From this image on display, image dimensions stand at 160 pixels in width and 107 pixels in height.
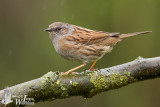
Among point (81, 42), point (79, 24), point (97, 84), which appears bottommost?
point (97, 84)

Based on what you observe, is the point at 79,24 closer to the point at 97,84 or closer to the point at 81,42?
the point at 81,42

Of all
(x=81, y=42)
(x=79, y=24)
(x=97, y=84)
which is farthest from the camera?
(x=79, y=24)

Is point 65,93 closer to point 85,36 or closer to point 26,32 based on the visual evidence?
point 85,36

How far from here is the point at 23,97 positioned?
9.66ft

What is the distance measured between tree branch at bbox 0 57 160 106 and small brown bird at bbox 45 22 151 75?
116cm

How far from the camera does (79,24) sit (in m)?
6.86

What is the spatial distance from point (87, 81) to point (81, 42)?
1551mm

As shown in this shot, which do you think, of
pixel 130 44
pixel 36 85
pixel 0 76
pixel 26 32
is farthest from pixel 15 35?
pixel 36 85

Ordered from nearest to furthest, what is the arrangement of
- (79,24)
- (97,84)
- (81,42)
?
1. (97,84)
2. (81,42)
3. (79,24)

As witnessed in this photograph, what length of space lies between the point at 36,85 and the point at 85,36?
1916mm

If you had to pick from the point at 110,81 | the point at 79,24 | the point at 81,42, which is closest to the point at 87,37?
the point at 81,42

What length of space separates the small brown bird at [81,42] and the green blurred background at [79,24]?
5.37ft

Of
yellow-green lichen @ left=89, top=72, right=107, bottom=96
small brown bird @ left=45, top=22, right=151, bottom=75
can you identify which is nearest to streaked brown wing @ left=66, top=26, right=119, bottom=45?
small brown bird @ left=45, top=22, right=151, bottom=75

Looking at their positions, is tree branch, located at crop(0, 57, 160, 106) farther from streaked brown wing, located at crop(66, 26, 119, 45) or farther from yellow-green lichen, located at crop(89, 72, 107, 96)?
streaked brown wing, located at crop(66, 26, 119, 45)
